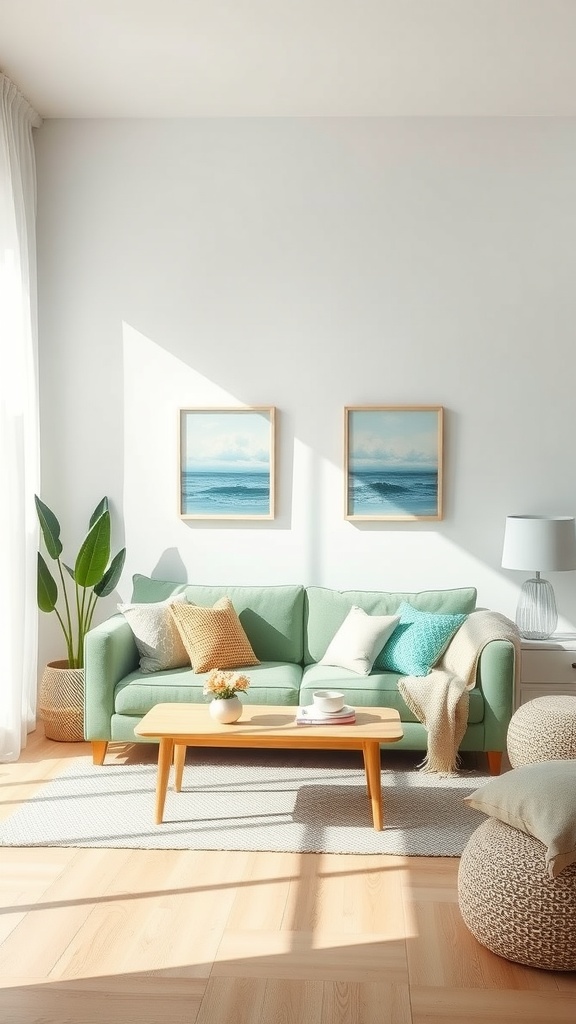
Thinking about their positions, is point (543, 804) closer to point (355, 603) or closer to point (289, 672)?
point (289, 672)

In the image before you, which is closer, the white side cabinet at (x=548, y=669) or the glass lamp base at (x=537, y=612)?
the white side cabinet at (x=548, y=669)

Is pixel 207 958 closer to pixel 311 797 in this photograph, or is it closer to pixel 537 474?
pixel 311 797

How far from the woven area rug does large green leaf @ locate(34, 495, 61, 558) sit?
112 cm

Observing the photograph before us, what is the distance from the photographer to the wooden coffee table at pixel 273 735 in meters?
3.68

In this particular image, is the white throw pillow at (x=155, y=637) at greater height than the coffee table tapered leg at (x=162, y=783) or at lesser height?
greater

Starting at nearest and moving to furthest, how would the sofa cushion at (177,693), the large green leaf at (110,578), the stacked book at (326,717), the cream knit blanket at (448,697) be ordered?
1. the stacked book at (326,717)
2. the cream knit blanket at (448,697)
3. the sofa cushion at (177,693)
4. the large green leaf at (110,578)

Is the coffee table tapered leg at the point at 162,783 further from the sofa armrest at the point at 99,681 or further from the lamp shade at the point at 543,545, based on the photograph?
the lamp shade at the point at 543,545

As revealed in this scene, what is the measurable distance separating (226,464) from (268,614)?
35.4 inches

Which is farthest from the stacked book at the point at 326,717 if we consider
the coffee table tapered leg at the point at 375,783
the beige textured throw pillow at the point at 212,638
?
the beige textured throw pillow at the point at 212,638

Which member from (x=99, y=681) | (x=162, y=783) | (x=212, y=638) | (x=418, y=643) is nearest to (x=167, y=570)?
(x=212, y=638)

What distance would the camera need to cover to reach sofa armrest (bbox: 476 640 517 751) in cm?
427

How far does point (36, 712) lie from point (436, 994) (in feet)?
10.8

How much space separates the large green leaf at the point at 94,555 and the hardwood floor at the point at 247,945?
5.67 ft

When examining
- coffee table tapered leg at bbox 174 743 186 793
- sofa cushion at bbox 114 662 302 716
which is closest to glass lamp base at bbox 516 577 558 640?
sofa cushion at bbox 114 662 302 716
